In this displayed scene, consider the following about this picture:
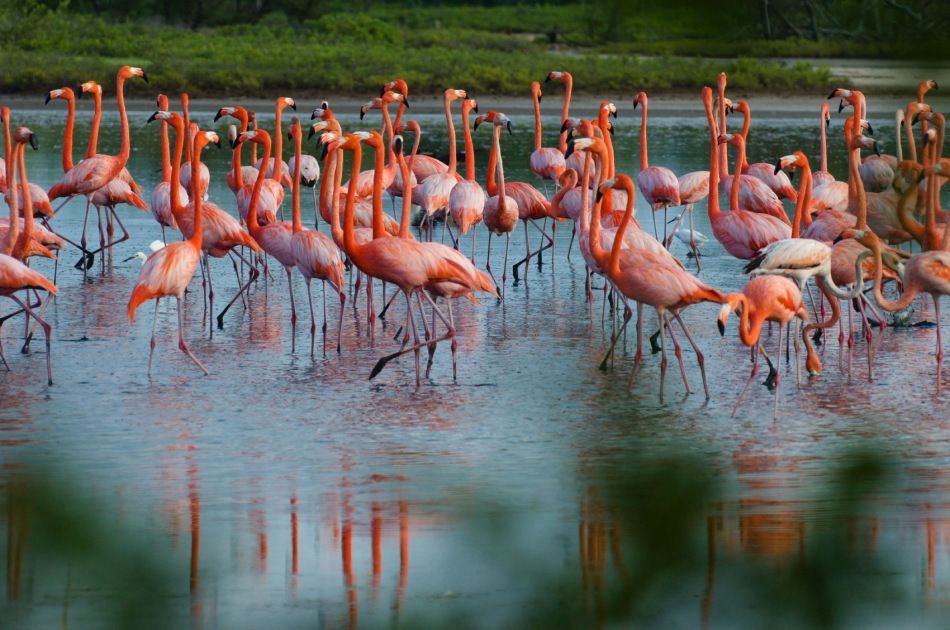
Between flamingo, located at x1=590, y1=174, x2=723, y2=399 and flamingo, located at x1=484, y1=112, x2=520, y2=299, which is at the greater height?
flamingo, located at x1=484, y1=112, x2=520, y2=299

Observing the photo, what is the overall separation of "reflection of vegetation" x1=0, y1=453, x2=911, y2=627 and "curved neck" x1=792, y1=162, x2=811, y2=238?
7.34 metres

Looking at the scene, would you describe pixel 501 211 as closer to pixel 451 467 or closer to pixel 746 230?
pixel 746 230

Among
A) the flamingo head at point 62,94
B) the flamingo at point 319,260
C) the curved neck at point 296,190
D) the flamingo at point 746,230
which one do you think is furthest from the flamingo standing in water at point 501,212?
the flamingo head at point 62,94

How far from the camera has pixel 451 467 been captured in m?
5.51

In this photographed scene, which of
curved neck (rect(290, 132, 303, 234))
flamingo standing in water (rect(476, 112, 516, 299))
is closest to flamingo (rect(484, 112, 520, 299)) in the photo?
flamingo standing in water (rect(476, 112, 516, 299))

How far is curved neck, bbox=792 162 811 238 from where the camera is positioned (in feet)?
27.6

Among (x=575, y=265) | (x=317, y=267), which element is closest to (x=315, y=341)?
(x=317, y=267)

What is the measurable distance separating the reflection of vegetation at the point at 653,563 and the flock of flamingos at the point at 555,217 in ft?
14.1

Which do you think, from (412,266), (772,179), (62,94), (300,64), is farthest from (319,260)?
(300,64)

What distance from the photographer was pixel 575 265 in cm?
1136

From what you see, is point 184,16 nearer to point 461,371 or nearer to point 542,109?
point 461,371

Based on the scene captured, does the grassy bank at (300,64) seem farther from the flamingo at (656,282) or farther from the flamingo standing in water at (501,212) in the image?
the flamingo at (656,282)

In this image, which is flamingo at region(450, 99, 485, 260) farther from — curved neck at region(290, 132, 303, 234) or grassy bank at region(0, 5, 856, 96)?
grassy bank at region(0, 5, 856, 96)

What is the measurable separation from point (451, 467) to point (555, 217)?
4.88 metres
